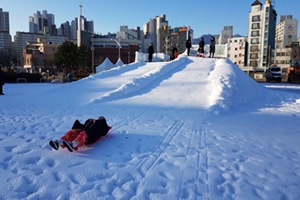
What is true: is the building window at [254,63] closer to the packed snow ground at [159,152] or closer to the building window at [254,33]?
the building window at [254,33]

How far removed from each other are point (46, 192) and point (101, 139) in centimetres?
188

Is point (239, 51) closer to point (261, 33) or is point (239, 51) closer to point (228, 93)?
point (261, 33)

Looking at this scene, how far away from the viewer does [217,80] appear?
1019cm

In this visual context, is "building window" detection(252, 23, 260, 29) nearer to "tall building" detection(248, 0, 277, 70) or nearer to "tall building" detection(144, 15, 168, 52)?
"tall building" detection(248, 0, 277, 70)

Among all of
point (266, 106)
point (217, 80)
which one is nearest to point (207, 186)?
point (266, 106)

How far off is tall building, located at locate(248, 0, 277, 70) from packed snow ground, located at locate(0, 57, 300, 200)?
70264mm

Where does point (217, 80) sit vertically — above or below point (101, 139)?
above

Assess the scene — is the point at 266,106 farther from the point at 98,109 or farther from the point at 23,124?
the point at 23,124

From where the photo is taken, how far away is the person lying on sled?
3785 mm

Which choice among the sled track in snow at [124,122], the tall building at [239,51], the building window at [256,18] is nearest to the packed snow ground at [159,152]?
the sled track in snow at [124,122]

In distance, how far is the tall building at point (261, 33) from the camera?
6844 cm

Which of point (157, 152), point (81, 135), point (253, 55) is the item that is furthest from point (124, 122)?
point (253, 55)

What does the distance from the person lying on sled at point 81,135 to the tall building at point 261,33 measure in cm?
7441

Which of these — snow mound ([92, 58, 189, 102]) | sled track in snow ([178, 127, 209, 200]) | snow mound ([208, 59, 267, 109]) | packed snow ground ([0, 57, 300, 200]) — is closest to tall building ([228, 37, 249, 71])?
snow mound ([92, 58, 189, 102])
